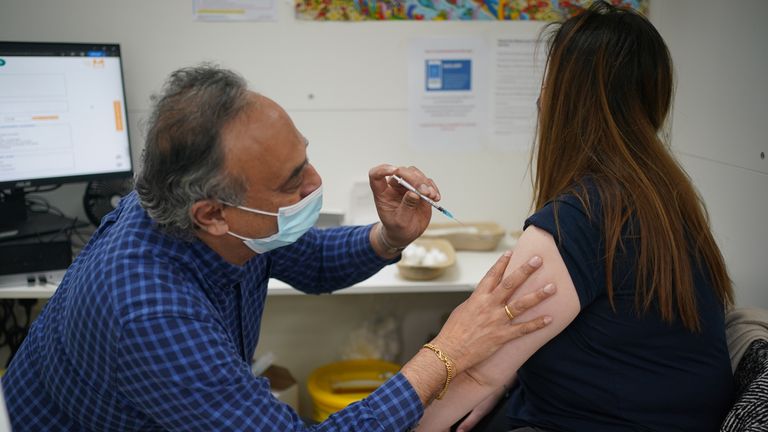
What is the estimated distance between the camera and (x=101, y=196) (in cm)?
244

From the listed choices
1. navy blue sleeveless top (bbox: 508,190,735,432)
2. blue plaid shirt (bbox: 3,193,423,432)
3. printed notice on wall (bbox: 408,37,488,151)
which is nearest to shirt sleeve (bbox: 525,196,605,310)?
navy blue sleeveless top (bbox: 508,190,735,432)

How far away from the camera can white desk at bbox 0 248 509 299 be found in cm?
202

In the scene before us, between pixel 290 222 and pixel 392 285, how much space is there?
37.1 inches

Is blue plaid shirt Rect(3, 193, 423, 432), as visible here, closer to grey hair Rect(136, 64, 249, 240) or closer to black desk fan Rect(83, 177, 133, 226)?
grey hair Rect(136, 64, 249, 240)

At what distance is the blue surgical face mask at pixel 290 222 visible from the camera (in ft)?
3.96

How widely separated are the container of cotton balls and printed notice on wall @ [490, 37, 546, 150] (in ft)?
1.92

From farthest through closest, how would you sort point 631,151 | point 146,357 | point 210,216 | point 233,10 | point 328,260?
point 233,10 → point 328,260 → point 631,151 → point 210,216 → point 146,357

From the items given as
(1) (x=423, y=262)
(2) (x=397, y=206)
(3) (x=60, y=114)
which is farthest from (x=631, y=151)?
(3) (x=60, y=114)

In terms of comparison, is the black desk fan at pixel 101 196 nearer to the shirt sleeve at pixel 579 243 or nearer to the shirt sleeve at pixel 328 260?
the shirt sleeve at pixel 328 260

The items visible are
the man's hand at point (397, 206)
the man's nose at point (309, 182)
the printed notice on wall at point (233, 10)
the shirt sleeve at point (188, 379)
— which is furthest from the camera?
the printed notice on wall at point (233, 10)

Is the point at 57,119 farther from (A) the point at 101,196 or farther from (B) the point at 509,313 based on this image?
(B) the point at 509,313

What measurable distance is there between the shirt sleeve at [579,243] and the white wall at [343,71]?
109 cm

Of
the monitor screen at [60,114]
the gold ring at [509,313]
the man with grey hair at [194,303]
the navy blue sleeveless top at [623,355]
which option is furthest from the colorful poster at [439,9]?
the gold ring at [509,313]

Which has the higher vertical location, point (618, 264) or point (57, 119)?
point (57, 119)
